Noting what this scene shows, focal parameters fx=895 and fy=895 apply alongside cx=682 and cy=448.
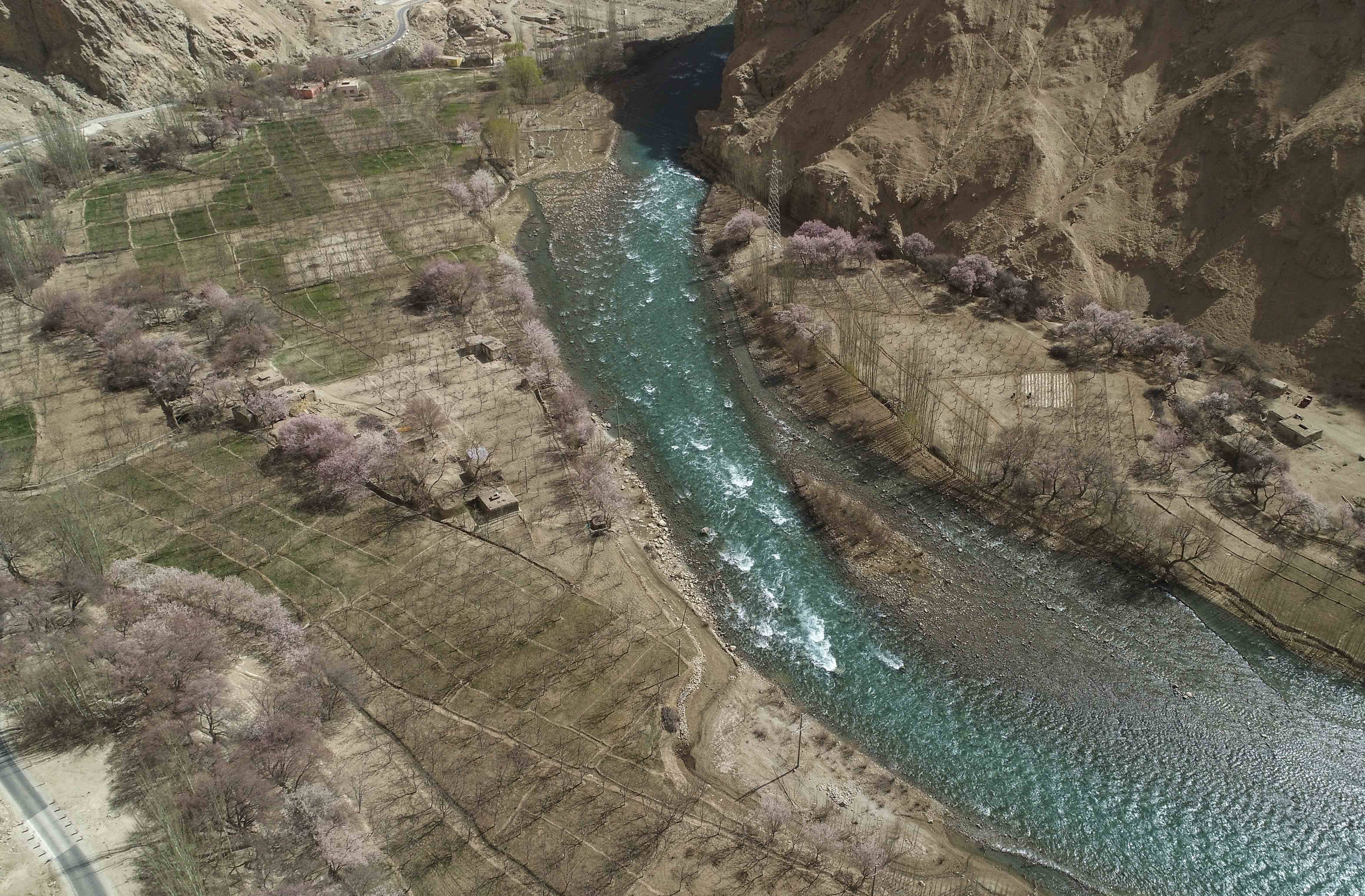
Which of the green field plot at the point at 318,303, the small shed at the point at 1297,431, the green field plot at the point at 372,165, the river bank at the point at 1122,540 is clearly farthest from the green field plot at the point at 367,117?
the small shed at the point at 1297,431

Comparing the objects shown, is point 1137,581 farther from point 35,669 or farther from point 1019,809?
point 35,669

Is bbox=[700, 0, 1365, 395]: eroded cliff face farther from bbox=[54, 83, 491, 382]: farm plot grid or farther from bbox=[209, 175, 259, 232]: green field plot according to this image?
bbox=[209, 175, 259, 232]: green field plot

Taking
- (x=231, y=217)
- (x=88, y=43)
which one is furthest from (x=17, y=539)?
(x=88, y=43)

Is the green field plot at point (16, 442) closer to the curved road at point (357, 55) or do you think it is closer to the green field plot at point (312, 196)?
the green field plot at point (312, 196)

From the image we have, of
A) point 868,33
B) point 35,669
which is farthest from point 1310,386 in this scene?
point 35,669

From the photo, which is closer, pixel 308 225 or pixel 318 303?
pixel 318 303

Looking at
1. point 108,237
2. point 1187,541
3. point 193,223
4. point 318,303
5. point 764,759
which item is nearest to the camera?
point 764,759

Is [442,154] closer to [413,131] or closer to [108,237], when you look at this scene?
[413,131]
